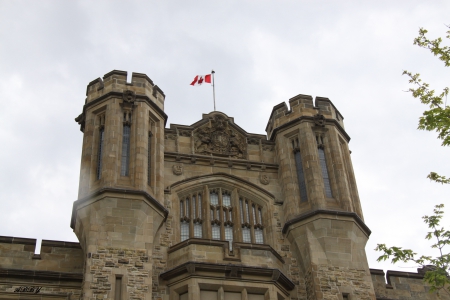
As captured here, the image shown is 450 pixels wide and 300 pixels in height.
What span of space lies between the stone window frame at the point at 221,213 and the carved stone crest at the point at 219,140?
5.16ft

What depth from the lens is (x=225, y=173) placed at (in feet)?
80.0

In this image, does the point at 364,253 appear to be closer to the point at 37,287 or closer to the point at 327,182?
the point at 327,182

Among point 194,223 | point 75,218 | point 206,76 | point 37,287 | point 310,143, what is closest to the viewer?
point 37,287

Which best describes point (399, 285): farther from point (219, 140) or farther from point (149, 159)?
point (149, 159)

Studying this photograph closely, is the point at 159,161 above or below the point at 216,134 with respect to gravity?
below

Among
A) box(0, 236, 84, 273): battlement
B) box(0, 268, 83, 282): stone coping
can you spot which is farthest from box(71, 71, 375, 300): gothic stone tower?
box(0, 268, 83, 282): stone coping

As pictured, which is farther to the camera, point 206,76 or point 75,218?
point 206,76

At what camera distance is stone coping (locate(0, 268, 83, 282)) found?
65.4 feet

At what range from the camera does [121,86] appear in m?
24.2

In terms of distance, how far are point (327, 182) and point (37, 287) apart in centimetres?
1001

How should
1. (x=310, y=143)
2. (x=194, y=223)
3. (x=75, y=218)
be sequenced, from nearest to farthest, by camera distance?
(x=75, y=218) → (x=194, y=223) → (x=310, y=143)

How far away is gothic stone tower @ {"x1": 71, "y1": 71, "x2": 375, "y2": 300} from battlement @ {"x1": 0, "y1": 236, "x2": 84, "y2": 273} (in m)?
0.69

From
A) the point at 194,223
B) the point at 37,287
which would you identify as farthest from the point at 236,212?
the point at 37,287

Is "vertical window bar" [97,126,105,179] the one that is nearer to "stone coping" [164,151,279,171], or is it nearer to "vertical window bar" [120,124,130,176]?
"vertical window bar" [120,124,130,176]
